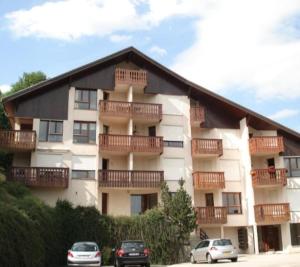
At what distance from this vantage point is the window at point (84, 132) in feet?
115

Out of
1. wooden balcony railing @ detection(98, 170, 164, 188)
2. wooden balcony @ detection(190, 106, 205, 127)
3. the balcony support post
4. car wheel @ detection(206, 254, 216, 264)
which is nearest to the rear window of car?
car wheel @ detection(206, 254, 216, 264)

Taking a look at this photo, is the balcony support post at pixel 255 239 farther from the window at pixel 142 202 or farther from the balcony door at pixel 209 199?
the window at pixel 142 202

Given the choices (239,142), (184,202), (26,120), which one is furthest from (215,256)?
(26,120)

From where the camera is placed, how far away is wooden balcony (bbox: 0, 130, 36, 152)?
107 ft

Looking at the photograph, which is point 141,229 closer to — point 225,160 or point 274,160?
point 225,160

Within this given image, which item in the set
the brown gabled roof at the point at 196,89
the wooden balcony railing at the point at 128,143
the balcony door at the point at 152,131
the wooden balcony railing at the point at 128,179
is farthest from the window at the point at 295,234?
the balcony door at the point at 152,131

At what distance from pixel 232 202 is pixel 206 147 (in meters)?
5.23

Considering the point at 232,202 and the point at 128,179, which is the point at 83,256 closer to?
the point at 128,179

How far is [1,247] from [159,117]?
19.5 meters

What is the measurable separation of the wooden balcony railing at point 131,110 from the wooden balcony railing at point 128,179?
15.2 ft

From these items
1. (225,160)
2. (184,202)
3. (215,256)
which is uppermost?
(225,160)

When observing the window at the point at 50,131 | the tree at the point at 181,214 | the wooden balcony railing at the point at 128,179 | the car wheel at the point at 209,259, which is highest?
the window at the point at 50,131

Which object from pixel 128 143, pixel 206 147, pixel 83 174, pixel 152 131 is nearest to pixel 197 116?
pixel 206 147

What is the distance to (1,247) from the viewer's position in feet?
62.6
